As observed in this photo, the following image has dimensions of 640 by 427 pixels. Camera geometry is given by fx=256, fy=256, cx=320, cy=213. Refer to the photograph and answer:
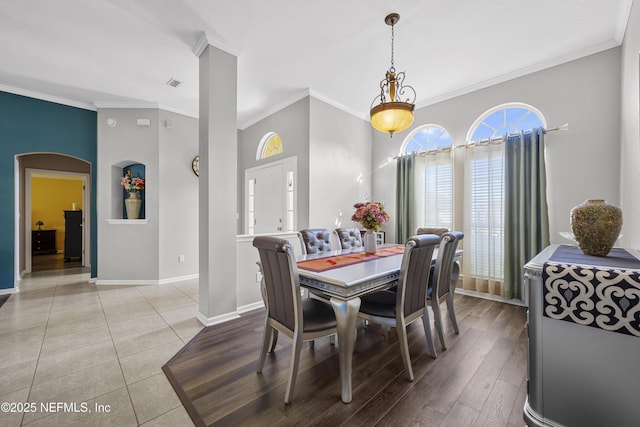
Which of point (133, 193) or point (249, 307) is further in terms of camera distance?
point (133, 193)

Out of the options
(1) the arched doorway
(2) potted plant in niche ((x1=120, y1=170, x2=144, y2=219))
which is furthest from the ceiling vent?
(1) the arched doorway

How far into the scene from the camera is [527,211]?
126 inches

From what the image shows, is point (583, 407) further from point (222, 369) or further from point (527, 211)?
point (527, 211)

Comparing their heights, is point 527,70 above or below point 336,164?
above

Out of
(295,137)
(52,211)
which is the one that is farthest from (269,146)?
(52,211)

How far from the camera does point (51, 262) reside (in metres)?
6.03

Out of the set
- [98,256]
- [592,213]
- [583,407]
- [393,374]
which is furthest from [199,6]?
[98,256]

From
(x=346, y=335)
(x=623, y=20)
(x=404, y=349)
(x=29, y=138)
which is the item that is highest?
(x=623, y=20)

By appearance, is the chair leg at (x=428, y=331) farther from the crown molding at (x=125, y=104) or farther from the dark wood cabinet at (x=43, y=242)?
the dark wood cabinet at (x=43, y=242)

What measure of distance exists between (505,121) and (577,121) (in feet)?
2.41

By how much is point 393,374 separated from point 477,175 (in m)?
2.96

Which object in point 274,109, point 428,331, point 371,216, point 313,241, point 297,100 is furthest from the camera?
point 274,109

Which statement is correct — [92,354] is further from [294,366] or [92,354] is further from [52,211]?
[52,211]

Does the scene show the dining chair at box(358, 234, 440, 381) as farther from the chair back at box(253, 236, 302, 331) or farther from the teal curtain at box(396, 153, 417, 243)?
the teal curtain at box(396, 153, 417, 243)
